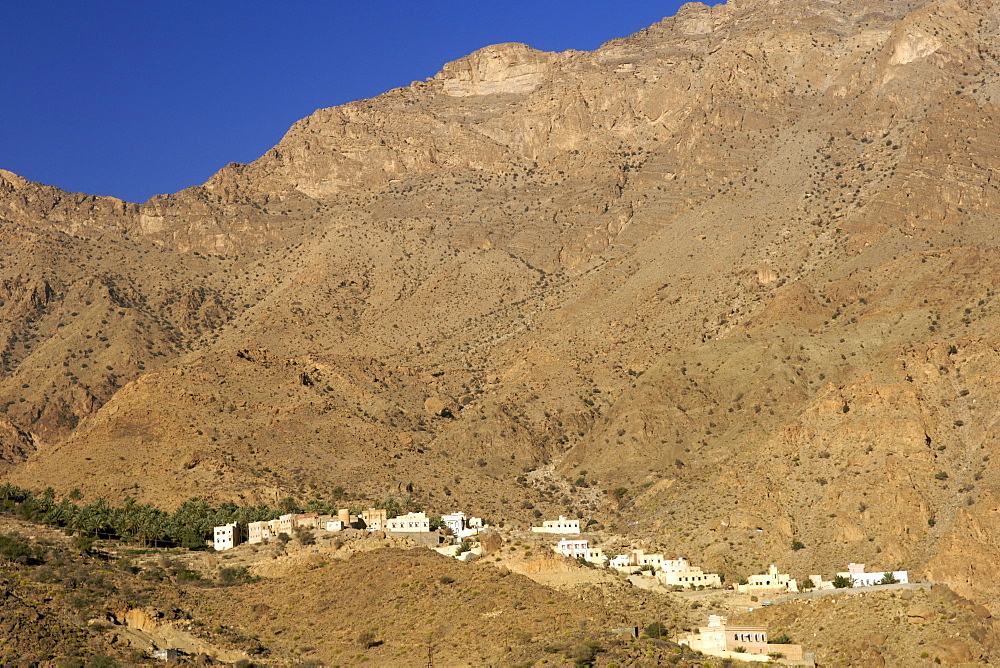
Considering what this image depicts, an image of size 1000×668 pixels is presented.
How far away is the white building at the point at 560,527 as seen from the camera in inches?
4355

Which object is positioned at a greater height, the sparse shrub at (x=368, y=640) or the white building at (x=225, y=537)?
the white building at (x=225, y=537)

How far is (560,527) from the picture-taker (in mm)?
111125

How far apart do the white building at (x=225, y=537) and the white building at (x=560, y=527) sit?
64.8 ft

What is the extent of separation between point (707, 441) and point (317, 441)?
2990 centimetres

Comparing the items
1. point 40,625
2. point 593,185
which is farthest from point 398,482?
point 593,185

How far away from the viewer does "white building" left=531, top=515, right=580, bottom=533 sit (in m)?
111

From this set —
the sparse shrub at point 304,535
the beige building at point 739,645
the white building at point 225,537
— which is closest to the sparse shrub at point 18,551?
the white building at point 225,537

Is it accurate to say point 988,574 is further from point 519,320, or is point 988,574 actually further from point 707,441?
point 519,320

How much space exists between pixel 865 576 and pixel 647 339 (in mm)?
59615

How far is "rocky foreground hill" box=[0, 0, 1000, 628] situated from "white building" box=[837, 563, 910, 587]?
7.46ft

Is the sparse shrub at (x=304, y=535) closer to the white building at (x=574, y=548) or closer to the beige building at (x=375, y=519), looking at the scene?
the beige building at (x=375, y=519)

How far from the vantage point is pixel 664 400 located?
13475 centimetres

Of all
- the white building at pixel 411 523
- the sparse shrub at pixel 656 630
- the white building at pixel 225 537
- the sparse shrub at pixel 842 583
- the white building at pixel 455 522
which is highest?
the white building at pixel 455 522

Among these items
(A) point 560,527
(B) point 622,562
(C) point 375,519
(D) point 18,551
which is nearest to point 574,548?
(B) point 622,562
